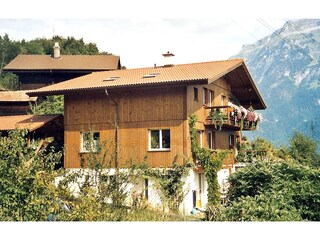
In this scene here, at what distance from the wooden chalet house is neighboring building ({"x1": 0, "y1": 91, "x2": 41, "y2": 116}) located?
35.4 ft

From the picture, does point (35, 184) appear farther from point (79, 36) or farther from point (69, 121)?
point (79, 36)

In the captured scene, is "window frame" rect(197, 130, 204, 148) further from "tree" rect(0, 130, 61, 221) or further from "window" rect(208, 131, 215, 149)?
"tree" rect(0, 130, 61, 221)

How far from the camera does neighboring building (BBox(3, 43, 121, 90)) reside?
43.4 meters

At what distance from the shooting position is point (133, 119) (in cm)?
2236

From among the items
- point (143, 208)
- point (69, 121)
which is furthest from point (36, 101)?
point (143, 208)

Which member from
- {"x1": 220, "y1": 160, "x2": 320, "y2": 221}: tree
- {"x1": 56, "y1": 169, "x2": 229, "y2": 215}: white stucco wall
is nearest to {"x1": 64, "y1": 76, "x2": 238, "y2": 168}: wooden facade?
{"x1": 56, "y1": 169, "x2": 229, "y2": 215}: white stucco wall

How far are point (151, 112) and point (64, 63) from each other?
2480cm

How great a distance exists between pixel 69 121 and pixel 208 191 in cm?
722

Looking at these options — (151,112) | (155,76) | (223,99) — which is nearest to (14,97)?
(223,99)

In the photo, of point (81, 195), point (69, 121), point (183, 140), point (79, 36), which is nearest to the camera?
point (81, 195)

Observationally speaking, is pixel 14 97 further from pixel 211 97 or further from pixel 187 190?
pixel 187 190

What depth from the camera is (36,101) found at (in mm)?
35188

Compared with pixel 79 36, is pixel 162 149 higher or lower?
lower

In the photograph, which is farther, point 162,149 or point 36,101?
point 36,101
